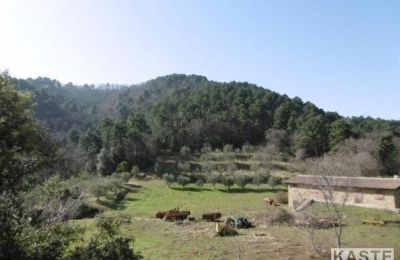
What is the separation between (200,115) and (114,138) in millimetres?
29016

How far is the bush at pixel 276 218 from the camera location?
101 ft

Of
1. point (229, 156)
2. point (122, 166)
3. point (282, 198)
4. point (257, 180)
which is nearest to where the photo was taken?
point (282, 198)

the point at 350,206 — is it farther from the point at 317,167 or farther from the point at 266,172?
the point at 266,172

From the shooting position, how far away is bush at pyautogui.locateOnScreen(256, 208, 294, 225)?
3065 centimetres

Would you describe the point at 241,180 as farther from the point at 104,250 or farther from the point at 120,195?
the point at 104,250

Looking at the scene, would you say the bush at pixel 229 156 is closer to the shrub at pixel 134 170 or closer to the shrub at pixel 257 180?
the shrub at pixel 257 180

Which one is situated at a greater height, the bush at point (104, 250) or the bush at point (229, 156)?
the bush at point (104, 250)

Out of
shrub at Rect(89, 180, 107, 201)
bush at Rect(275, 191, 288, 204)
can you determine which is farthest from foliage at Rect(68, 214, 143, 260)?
bush at Rect(275, 191, 288, 204)

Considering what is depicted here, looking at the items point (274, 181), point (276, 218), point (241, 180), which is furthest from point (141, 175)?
point (276, 218)

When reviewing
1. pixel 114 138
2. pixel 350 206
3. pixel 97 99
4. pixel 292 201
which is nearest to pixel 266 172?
pixel 292 201

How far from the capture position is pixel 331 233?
2606 cm

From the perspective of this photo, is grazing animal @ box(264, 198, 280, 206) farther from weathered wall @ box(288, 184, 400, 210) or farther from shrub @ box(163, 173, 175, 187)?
shrub @ box(163, 173, 175, 187)

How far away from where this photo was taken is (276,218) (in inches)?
1209

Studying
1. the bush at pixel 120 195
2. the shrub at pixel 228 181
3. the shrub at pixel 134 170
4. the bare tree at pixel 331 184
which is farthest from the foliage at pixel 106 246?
the shrub at pixel 134 170
